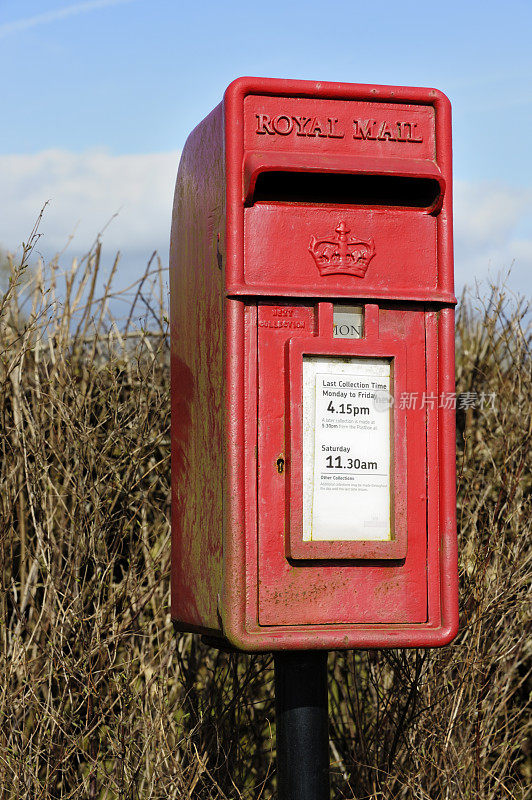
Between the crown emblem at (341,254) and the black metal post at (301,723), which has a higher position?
the crown emblem at (341,254)

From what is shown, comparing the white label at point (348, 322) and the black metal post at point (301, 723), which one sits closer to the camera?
the white label at point (348, 322)

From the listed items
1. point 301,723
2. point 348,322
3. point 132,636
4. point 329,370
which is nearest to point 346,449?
point 329,370

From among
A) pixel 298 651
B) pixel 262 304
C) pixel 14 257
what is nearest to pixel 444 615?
pixel 298 651

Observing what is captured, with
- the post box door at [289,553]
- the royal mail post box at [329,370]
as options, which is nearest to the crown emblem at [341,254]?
the royal mail post box at [329,370]

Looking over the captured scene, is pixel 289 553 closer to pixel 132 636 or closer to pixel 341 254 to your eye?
pixel 341 254

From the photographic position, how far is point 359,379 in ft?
8.02

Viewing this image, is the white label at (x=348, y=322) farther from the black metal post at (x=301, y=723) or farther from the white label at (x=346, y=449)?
the black metal post at (x=301, y=723)

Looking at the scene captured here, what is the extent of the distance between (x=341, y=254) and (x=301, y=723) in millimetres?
1274

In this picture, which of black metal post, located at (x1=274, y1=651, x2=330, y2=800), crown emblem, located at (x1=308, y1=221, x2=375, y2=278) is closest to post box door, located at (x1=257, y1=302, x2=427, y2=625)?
crown emblem, located at (x1=308, y1=221, x2=375, y2=278)

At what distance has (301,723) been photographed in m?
2.59

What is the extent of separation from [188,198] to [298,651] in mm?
1377

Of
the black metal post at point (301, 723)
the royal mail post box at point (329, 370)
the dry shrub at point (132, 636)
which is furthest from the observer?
the dry shrub at point (132, 636)

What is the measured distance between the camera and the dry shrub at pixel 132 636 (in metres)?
3.21

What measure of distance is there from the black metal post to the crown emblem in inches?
40.8
